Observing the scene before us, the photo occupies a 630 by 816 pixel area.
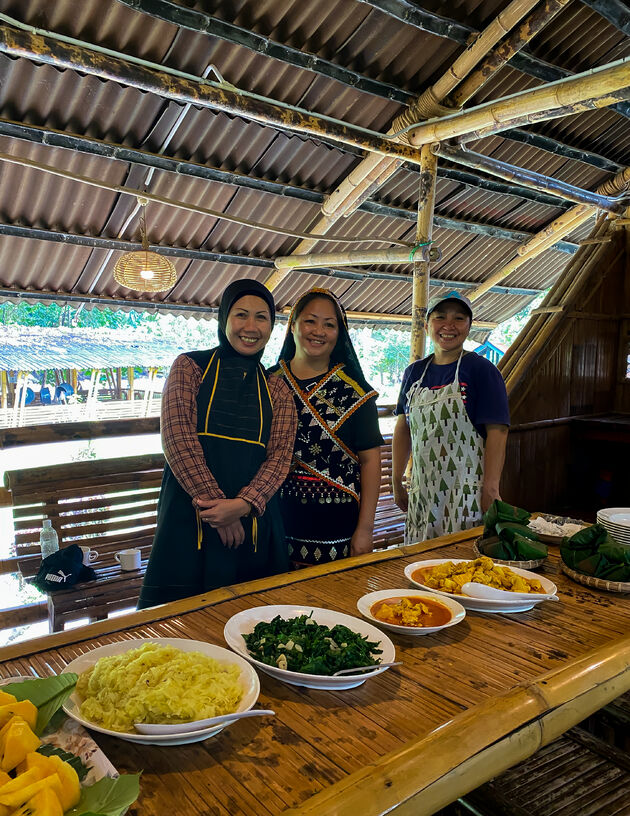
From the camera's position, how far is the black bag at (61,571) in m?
3.08

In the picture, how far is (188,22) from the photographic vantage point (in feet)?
12.5

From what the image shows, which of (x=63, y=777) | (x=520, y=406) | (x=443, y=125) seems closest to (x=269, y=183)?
(x=443, y=125)

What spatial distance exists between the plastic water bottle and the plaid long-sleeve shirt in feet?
5.78

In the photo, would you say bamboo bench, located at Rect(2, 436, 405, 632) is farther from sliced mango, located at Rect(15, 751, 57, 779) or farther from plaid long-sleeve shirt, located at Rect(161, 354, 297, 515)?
sliced mango, located at Rect(15, 751, 57, 779)

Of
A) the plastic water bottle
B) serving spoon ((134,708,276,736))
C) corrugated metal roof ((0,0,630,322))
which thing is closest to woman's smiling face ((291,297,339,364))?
serving spoon ((134,708,276,736))

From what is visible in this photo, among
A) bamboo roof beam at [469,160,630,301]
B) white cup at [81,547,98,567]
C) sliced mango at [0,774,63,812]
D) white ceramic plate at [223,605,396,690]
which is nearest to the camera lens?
sliced mango at [0,774,63,812]

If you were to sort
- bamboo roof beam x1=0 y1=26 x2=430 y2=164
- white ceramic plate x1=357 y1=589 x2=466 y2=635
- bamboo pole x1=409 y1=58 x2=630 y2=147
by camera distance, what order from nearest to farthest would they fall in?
1. white ceramic plate x1=357 y1=589 x2=466 y2=635
2. bamboo roof beam x1=0 y1=26 x2=430 y2=164
3. bamboo pole x1=409 y1=58 x2=630 y2=147

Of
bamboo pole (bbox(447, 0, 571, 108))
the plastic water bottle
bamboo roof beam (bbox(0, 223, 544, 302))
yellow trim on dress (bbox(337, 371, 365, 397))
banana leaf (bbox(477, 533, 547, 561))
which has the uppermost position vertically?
bamboo pole (bbox(447, 0, 571, 108))

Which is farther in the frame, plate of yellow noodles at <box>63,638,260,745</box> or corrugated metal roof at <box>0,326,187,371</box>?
corrugated metal roof at <box>0,326,187,371</box>

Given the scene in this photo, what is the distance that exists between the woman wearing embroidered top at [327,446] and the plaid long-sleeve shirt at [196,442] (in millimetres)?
135

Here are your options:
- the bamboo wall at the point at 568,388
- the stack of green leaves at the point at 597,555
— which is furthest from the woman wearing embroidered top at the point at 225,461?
the bamboo wall at the point at 568,388

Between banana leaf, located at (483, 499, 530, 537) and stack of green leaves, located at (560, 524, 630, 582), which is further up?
banana leaf, located at (483, 499, 530, 537)

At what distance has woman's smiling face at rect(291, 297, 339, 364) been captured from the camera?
2215 mm

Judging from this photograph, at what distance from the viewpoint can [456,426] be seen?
265cm
